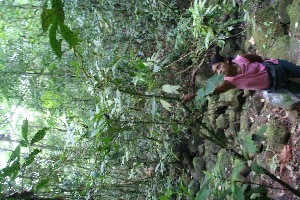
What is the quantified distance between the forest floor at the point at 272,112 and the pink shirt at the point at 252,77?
0.42 meters

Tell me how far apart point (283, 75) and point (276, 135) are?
562mm

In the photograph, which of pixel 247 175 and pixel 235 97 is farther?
pixel 235 97

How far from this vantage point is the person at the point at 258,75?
103 inches

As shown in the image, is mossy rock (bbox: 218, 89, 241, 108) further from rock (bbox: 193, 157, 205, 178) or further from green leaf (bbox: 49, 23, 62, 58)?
green leaf (bbox: 49, 23, 62, 58)

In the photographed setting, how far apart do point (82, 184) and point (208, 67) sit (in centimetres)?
199

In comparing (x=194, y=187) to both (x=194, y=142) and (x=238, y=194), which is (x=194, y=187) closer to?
(x=194, y=142)

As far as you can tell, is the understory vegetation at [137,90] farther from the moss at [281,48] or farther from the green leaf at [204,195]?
the green leaf at [204,195]

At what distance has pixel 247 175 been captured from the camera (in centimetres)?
324

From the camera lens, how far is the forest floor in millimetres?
2789

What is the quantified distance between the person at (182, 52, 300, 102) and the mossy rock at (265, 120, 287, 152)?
0.36 meters

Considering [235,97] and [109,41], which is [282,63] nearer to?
[235,97]

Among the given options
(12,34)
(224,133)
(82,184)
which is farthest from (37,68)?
(224,133)

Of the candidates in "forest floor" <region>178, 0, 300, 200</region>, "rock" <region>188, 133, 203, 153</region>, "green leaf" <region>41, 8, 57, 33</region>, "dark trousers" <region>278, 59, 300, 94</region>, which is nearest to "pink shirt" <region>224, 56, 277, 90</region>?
"dark trousers" <region>278, 59, 300, 94</region>

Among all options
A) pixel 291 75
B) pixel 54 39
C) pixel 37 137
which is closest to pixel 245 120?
pixel 291 75
